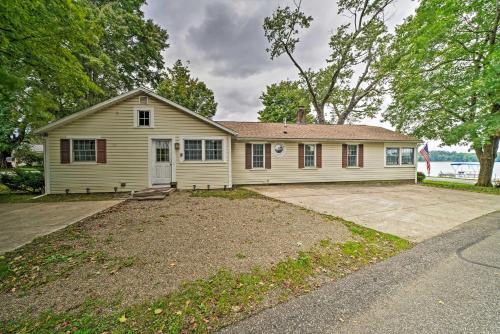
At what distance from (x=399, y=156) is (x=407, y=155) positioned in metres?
0.75

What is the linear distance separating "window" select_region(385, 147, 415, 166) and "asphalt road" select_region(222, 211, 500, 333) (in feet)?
38.2

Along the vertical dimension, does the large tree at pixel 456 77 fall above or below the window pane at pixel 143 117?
above

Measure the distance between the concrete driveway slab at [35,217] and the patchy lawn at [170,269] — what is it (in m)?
0.56

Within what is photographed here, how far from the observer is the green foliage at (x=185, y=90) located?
20.3 m

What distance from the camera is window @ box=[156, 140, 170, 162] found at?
1011 centimetres

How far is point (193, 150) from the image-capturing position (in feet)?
34.1

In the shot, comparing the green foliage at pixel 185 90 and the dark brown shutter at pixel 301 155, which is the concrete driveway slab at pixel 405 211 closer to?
the dark brown shutter at pixel 301 155

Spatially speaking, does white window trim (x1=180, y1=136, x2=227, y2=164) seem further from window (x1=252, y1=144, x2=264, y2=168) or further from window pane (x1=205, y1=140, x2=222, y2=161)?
window (x1=252, y1=144, x2=264, y2=168)

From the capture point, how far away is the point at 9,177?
9.87 metres

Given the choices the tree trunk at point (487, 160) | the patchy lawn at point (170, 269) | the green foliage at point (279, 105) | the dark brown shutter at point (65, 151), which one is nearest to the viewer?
the patchy lawn at point (170, 269)

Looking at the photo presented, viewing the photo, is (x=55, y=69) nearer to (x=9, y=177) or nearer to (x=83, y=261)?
(x=83, y=261)

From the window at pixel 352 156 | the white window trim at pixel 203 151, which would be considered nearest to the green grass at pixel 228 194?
the white window trim at pixel 203 151

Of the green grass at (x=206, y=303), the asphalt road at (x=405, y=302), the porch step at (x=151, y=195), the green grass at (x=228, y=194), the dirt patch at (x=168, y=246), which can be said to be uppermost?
the porch step at (x=151, y=195)

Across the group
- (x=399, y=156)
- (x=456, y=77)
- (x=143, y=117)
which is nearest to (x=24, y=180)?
(x=143, y=117)
